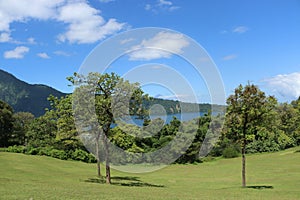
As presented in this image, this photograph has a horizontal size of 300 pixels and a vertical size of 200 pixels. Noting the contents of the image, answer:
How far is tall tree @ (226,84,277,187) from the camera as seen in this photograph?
994 inches

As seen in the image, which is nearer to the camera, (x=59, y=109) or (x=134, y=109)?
(x=134, y=109)

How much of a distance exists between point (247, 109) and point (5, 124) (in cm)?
6665

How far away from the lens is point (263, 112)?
25.1m

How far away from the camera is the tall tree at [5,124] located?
75188 mm

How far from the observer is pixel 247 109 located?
25297 mm

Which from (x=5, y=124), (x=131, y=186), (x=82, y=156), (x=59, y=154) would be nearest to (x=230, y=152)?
(x=82, y=156)

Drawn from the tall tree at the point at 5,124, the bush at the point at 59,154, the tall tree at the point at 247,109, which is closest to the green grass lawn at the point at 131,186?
the tall tree at the point at 247,109

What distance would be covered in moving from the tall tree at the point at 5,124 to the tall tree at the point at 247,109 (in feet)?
208

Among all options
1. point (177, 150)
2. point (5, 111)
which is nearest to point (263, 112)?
point (177, 150)

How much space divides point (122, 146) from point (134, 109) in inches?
150

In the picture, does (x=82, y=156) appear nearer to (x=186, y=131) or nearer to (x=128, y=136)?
(x=186, y=131)

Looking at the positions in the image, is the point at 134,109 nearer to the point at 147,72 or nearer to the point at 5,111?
the point at 147,72

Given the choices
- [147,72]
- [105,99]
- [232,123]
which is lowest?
[232,123]

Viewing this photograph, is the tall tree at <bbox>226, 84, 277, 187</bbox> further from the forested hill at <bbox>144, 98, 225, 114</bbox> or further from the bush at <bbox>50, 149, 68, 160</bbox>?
the bush at <bbox>50, 149, 68, 160</bbox>
